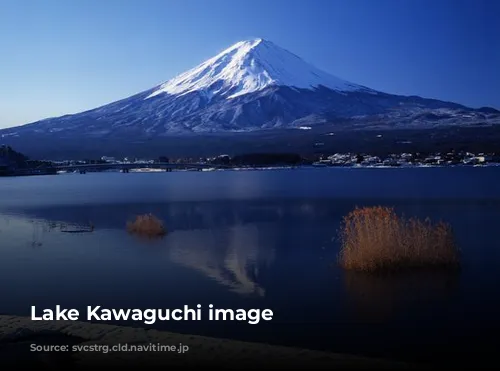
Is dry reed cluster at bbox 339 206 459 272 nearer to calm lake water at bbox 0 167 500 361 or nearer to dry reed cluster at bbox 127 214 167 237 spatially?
calm lake water at bbox 0 167 500 361

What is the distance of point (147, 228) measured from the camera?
13.0 m

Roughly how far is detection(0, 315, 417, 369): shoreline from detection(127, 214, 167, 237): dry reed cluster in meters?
7.19

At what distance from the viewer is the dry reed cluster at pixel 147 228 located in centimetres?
1276

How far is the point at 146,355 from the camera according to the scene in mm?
4770

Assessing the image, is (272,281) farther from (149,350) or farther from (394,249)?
(149,350)

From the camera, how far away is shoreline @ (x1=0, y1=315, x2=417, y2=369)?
4.59 meters

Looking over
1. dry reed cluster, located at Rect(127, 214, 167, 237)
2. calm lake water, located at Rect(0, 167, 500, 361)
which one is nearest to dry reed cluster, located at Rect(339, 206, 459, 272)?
calm lake water, located at Rect(0, 167, 500, 361)

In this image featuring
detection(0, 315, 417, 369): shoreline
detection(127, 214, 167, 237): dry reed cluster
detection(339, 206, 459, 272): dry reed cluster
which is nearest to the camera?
detection(0, 315, 417, 369): shoreline

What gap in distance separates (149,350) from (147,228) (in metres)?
8.26

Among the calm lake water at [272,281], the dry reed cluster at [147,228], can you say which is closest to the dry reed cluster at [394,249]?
the calm lake water at [272,281]

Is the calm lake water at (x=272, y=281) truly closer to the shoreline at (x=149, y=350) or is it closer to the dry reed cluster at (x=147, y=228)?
the dry reed cluster at (x=147, y=228)

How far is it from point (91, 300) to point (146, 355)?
2477 mm

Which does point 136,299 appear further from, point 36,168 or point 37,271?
point 36,168

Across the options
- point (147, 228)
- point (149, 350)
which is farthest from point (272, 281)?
point (147, 228)
